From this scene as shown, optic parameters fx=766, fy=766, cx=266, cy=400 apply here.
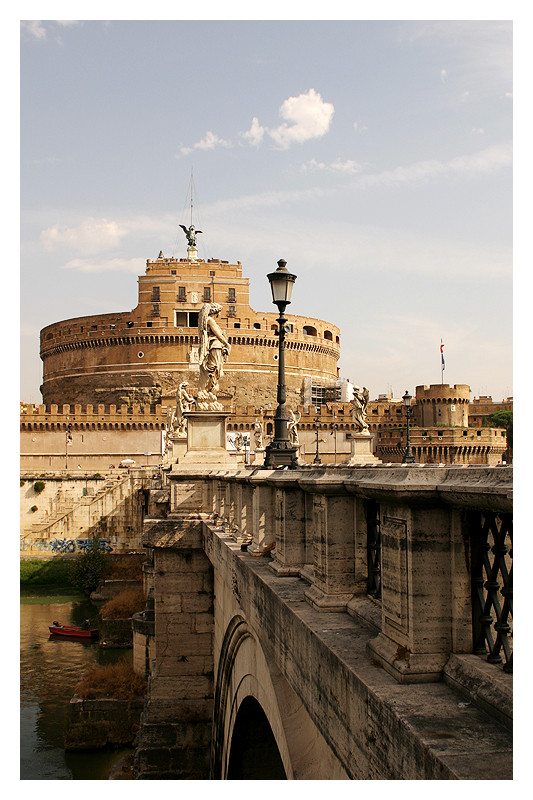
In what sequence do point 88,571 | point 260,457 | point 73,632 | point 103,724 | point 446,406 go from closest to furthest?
1. point 103,724
2. point 73,632
3. point 260,457
4. point 88,571
5. point 446,406

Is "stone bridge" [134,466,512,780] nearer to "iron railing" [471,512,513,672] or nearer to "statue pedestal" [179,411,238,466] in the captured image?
"iron railing" [471,512,513,672]

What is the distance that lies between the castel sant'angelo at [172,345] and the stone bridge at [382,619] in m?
70.9

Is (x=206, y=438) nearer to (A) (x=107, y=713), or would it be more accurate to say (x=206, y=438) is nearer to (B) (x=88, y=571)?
(A) (x=107, y=713)

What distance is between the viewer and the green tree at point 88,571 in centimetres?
3700

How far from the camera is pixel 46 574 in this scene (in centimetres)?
3988

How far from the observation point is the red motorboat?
26.6m

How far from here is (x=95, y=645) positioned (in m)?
25.9

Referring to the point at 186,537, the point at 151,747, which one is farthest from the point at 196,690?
the point at 186,537

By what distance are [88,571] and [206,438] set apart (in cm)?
2764

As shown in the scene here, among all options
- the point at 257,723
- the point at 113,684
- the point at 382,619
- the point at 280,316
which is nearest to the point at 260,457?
the point at 113,684

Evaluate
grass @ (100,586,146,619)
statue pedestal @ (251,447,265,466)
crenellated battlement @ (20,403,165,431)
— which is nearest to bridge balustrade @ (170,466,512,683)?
statue pedestal @ (251,447,265,466)

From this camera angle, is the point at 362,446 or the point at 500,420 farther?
the point at 500,420

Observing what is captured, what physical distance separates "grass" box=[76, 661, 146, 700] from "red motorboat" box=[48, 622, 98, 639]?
9.14 meters

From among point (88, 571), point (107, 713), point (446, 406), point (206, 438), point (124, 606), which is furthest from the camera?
point (446, 406)
